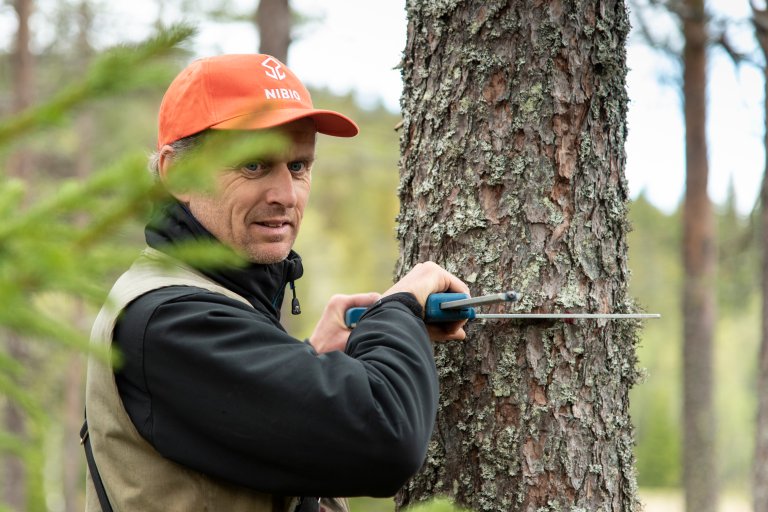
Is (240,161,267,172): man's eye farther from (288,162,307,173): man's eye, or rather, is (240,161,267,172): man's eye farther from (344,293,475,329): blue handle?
(344,293,475,329): blue handle

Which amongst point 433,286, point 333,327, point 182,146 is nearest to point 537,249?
point 433,286

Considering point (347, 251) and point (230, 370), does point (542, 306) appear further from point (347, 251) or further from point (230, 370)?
point (347, 251)

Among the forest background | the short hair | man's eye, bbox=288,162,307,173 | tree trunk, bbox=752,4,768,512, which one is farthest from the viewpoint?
tree trunk, bbox=752,4,768,512

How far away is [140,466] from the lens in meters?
2.00

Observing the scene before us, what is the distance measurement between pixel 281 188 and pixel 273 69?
0.38 m

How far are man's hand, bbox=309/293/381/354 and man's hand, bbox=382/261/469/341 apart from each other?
37 centimetres

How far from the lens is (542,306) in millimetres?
2414

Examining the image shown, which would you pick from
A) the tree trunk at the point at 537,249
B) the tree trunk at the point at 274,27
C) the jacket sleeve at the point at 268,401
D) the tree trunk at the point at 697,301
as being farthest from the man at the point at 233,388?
the tree trunk at the point at 697,301

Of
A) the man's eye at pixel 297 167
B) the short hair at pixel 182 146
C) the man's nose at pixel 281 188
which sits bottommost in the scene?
the man's nose at pixel 281 188

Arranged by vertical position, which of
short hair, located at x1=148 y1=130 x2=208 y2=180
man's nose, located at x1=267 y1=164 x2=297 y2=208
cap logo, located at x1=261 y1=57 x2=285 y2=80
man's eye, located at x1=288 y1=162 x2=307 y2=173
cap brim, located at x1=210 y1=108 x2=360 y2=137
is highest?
cap logo, located at x1=261 y1=57 x2=285 y2=80

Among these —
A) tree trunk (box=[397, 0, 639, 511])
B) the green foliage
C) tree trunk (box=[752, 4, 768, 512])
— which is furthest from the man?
the green foliage

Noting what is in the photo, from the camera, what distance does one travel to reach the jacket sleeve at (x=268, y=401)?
1.79m

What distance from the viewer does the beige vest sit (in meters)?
1.97

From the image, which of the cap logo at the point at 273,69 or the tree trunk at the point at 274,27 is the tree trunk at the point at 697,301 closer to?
the tree trunk at the point at 274,27
